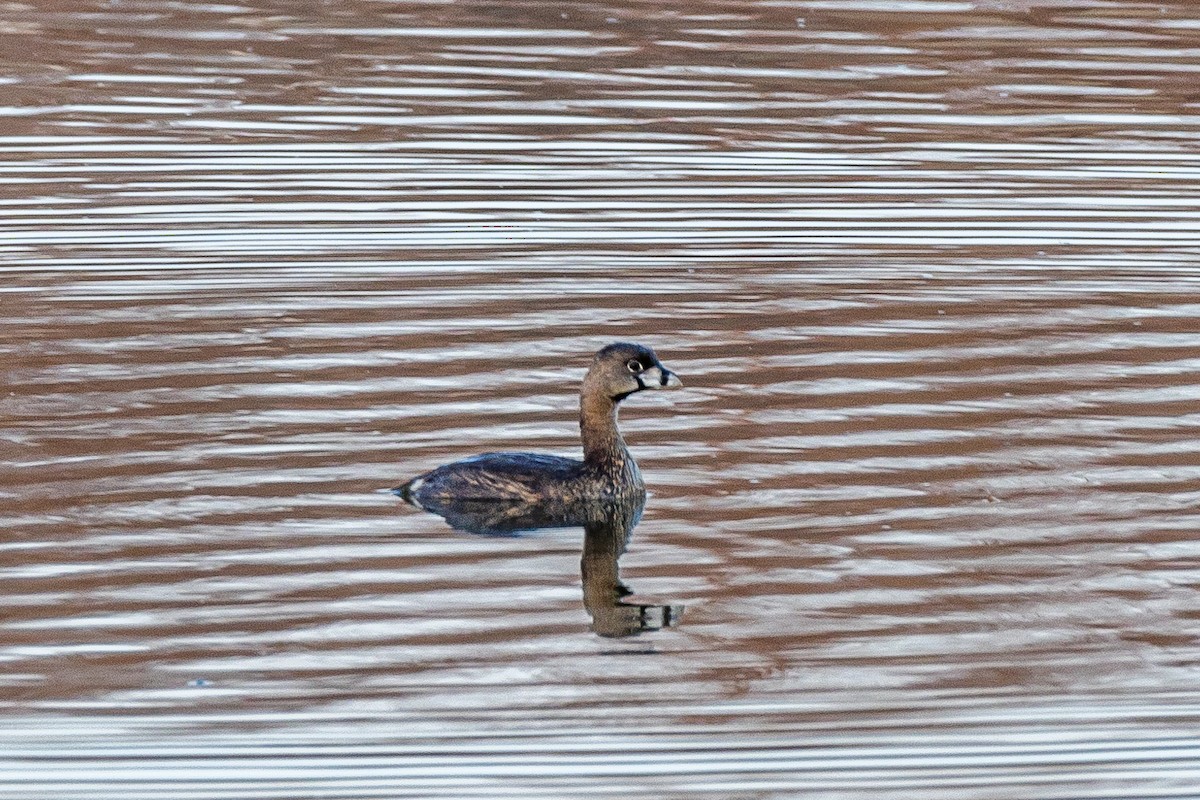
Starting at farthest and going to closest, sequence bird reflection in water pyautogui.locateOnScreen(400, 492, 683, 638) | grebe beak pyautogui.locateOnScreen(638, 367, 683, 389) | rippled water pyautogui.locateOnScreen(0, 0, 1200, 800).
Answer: grebe beak pyautogui.locateOnScreen(638, 367, 683, 389)
bird reflection in water pyautogui.locateOnScreen(400, 492, 683, 638)
rippled water pyautogui.locateOnScreen(0, 0, 1200, 800)

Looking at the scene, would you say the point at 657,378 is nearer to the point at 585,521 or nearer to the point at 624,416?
the point at 585,521

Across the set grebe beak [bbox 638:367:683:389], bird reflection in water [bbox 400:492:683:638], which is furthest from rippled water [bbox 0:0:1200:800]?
grebe beak [bbox 638:367:683:389]

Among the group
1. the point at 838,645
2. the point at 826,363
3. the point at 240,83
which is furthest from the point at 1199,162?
the point at 838,645

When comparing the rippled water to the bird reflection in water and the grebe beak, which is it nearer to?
the bird reflection in water

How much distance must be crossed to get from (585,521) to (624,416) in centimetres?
185

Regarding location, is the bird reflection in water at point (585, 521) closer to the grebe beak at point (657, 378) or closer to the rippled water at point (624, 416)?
Answer: the rippled water at point (624, 416)

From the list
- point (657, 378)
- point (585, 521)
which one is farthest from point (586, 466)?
point (657, 378)

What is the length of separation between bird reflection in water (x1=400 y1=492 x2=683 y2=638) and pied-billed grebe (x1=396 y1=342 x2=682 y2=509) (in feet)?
0.13

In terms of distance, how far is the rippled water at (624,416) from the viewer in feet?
25.3

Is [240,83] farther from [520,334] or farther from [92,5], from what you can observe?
[520,334]

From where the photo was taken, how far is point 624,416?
12.1 m

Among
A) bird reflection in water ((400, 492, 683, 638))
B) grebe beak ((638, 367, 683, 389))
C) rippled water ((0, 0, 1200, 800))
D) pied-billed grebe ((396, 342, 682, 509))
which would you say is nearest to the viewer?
rippled water ((0, 0, 1200, 800))

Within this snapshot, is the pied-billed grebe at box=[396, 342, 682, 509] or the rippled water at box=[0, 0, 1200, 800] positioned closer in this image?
the rippled water at box=[0, 0, 1200, 800]

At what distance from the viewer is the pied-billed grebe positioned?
1024 centimetres
